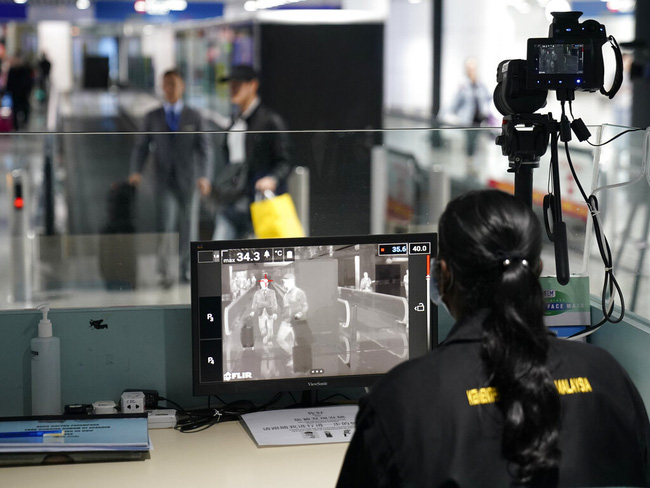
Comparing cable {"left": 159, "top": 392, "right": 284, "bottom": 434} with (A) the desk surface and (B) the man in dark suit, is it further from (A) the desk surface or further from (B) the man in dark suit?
(B) the man in dark suit

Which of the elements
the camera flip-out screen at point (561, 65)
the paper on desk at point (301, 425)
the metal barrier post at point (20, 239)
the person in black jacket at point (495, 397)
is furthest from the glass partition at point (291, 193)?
the person in black jacket at point (495, 397)

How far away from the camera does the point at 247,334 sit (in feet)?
6.52

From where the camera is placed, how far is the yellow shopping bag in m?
2.29

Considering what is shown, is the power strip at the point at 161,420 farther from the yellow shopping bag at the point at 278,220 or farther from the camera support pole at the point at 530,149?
the camera support pole at the point at 530,149

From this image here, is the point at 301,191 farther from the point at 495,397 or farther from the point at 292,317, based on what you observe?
the point at 495,397

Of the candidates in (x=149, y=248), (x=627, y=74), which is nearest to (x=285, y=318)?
(x=149, y=248)

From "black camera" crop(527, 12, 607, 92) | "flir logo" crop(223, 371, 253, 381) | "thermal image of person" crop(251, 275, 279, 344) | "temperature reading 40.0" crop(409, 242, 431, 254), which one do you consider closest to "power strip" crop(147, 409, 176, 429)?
"flir logo" crop(223, 371, 253, 381)

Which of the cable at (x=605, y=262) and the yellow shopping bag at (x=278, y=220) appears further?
the yellow shopping bag at (x=278, y=220)

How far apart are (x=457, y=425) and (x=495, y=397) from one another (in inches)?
2.6

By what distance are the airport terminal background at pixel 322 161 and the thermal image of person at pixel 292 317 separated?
0.90 feet

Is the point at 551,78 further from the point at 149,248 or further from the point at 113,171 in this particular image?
the point at 113,171

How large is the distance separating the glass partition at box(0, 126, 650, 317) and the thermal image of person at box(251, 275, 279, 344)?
0.81ft

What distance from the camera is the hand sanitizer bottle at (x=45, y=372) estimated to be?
77.5 inches

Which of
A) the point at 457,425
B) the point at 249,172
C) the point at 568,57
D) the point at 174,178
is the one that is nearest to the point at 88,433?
the point at 457,425
